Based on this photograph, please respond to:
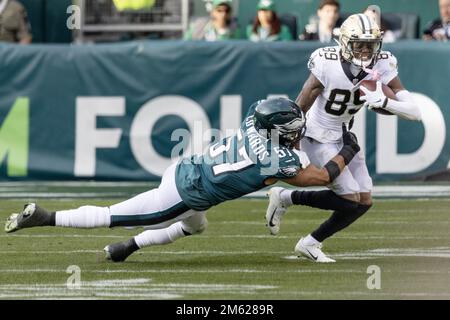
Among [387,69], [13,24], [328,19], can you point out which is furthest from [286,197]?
[13,24]

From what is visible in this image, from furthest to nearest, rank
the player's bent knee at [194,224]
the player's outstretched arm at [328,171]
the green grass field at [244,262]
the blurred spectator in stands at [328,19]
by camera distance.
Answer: the blurred spectator in stands at [328,19], the player's bent knee at [194,224], the player's outstretched arm at [328,171], the green grass field at [244,262]

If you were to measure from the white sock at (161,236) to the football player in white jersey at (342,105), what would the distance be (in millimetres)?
792

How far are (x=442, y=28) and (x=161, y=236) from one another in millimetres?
6834

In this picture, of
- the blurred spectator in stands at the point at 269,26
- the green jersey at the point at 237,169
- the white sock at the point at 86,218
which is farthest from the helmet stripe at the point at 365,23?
the blurred spectator in stands at the point at 269,26

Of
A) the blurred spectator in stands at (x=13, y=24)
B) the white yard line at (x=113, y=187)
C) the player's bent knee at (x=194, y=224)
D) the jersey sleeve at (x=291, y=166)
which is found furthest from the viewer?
the blurred spectator in stands at (x=13, y=24)

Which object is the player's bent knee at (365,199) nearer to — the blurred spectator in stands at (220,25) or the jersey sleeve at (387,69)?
the jersey sleeve at (387,69)

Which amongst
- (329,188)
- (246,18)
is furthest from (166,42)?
(329,188)

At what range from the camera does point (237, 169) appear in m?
7.16

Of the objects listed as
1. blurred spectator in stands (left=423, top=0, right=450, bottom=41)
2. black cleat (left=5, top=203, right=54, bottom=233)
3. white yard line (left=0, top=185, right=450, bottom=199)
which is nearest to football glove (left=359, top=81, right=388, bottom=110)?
black cleat (left=5, top=203, right=54, bottom=233)

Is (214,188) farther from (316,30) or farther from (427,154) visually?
(316,30)

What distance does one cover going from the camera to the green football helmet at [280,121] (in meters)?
7.06

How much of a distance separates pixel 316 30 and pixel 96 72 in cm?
275

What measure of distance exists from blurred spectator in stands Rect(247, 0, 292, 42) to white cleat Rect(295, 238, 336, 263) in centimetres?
597

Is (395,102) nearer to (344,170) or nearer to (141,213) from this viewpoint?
(344,170)
